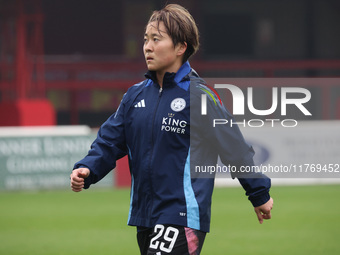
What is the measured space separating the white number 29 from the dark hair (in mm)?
891

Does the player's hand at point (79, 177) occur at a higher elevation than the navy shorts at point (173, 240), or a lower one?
higher

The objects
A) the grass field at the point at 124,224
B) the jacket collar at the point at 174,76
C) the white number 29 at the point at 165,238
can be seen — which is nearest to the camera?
the white number 29 at the point at 165,238

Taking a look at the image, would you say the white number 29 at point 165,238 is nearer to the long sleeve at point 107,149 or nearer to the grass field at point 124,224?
the long sleeve at point 107,149

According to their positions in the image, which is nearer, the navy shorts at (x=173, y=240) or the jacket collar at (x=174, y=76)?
the navy shorts at (x=173, y=240)

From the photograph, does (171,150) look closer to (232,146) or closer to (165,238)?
(232,146)

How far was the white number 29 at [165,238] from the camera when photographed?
370 centimetres

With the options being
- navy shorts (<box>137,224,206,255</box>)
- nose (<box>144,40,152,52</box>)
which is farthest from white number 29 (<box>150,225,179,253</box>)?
nose (<box>144,40,152,52</box>)

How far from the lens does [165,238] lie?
12.1 ft

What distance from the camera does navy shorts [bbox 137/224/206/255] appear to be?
3.70 meters

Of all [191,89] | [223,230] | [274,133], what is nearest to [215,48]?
[274,133]

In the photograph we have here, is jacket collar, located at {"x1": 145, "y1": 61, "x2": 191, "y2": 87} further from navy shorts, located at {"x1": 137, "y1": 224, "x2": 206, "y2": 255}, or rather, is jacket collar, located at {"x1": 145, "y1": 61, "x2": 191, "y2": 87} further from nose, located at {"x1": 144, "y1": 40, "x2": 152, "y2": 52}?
navy shorts, located at {"x1": 137, "y1": 224, "x2": 206, "y2": 255}

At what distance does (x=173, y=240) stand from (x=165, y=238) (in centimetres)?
4

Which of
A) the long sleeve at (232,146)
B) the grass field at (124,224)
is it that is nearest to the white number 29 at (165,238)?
the long sleeve at (232,146)

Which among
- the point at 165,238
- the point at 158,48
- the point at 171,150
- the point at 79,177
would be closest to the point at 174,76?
the point at 158,48
